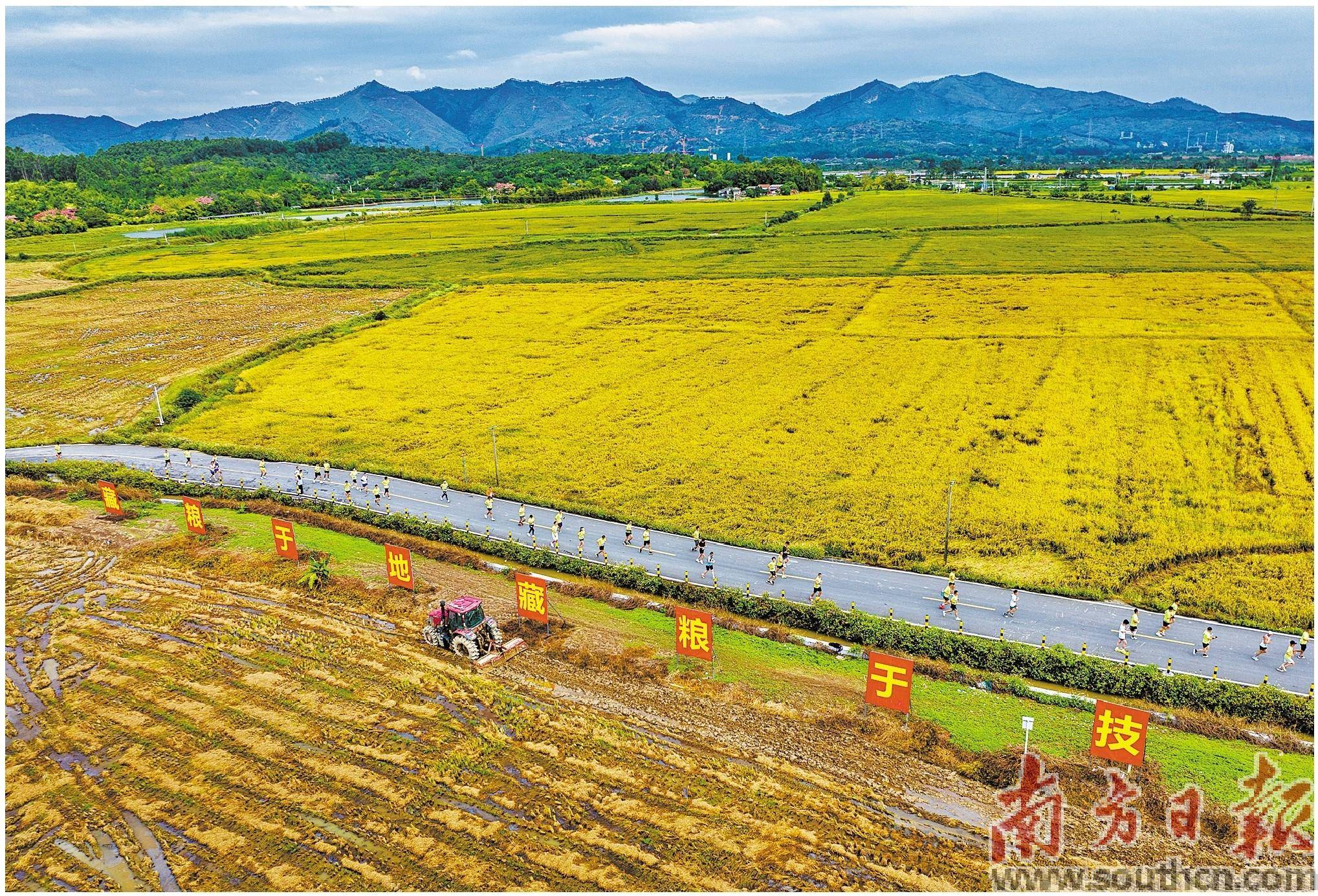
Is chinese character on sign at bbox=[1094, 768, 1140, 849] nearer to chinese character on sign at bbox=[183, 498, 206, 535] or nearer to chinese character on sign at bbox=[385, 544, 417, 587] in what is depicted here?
chinese character on sign at bbox=[385, 544, 417, 587]

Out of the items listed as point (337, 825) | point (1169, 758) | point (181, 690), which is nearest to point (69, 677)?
point (181, 690)

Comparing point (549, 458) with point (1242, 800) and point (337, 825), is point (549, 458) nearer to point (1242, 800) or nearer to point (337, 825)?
point (337, 825)

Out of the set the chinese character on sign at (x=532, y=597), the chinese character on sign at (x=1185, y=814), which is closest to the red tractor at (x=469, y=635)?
the chinese character on sign at (x=532, y=597)

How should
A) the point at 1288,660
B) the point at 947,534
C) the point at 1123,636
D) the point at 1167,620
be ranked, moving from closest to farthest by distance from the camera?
the point at 1288,660, the point at 1123,636, the point at 1167,620, the point at 947,534

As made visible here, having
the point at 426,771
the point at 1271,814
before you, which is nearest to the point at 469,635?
the point at 426,771

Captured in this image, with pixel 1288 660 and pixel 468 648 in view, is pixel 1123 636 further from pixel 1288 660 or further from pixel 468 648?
pixel 468 648

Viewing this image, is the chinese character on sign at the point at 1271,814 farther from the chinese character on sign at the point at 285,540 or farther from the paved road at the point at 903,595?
the chinese character on sign at the point at 285,540
